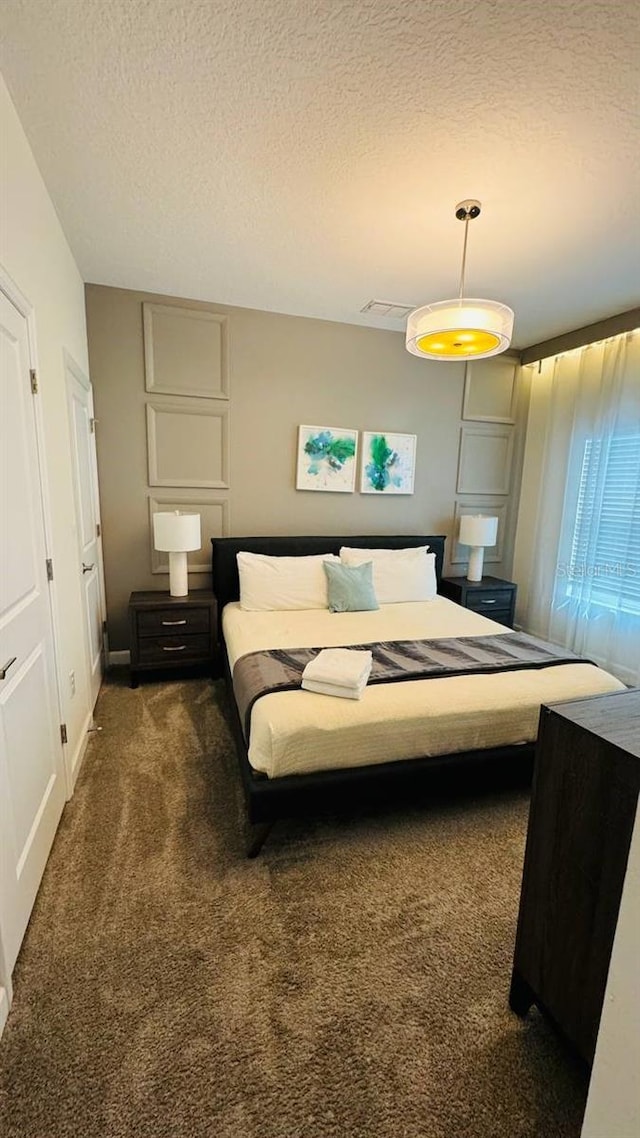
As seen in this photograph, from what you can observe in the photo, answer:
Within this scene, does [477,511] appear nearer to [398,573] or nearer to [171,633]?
[398,573]

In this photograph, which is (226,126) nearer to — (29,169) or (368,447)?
(29,169)

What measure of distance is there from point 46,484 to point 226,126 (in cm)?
160

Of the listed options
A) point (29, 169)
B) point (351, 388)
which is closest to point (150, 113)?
point (29, 169)

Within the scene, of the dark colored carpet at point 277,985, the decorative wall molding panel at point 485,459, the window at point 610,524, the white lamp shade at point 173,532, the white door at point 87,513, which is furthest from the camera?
the decorative wall molding panel at point 485,459

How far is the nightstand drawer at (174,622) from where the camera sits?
3264mm

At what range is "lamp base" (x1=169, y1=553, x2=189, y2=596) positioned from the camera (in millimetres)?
3414

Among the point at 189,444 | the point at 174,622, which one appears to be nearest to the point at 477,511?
the point at 189,444

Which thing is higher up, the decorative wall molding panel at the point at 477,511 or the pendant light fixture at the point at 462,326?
the pendant light fixture at the point at 462,326

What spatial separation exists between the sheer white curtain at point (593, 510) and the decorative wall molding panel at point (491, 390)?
367 mm

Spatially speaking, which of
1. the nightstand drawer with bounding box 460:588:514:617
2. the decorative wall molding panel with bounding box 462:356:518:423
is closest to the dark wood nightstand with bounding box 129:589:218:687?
the nightstand drawer with bounding box 460:588:514:617

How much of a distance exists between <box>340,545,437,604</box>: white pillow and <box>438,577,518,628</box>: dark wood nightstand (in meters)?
0.42

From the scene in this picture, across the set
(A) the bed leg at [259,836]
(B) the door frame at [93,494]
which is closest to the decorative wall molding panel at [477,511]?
(B) the door frame at [93,494]

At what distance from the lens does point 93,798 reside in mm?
2164

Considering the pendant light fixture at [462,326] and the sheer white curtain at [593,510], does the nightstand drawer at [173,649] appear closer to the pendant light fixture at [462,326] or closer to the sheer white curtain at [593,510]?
the pendant light fixture at [462,326]
